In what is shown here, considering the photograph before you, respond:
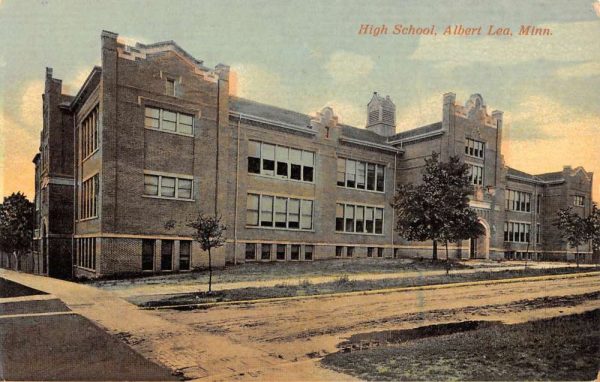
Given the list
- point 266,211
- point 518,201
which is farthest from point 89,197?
point 518,201

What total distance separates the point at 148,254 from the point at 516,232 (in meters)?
13.5

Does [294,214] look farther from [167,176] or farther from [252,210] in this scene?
[167,176]

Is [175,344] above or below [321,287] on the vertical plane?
below

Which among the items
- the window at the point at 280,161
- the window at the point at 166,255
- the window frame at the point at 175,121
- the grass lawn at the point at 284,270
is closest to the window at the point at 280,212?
the window at the point at 280,161

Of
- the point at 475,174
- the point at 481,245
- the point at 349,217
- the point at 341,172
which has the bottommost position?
the point at 481,245

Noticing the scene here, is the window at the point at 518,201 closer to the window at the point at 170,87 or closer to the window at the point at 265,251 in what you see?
the window at the point at 265,251

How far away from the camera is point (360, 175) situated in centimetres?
2239

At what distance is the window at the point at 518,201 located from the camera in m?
15.8

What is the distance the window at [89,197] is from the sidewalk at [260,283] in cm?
434

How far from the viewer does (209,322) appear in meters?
8.83

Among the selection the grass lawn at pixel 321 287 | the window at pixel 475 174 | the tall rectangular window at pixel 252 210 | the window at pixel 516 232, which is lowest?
the grass lawn at pixel 321 287

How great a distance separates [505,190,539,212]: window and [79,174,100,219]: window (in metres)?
14.7

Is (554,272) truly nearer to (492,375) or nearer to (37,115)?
(492,375)

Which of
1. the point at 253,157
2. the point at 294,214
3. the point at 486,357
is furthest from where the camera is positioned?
the point at 294,214
